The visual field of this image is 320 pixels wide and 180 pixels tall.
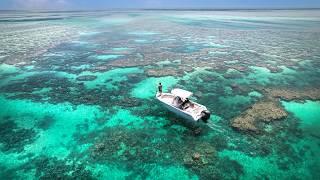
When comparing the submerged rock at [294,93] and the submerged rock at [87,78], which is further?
the submerged rock at [87,78]

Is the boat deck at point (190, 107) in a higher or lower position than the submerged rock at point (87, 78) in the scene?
higher

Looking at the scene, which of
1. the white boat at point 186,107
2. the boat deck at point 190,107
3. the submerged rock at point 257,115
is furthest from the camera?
the submerged rock at point 257,115

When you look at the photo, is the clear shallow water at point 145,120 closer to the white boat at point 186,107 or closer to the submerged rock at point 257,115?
the submerged rock at point 257,115

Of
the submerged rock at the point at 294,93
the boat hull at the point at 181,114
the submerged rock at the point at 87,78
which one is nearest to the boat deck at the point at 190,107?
the boat hull at the point at 181,114

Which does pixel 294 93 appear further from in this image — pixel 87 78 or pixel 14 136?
pixel 14 136

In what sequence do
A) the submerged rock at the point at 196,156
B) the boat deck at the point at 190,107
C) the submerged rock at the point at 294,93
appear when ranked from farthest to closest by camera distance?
the submerged rock at the point at 294,93 < the boat deck at the point at 190,107 < the submerged rock at the point at 196,156

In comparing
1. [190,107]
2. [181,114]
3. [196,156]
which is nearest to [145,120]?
[181,114]

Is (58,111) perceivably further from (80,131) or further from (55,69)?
(55,69)
